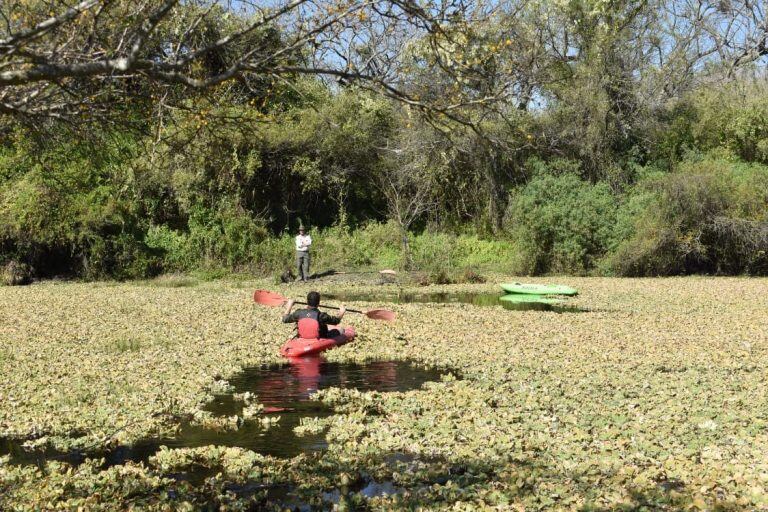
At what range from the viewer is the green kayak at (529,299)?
18.1 m

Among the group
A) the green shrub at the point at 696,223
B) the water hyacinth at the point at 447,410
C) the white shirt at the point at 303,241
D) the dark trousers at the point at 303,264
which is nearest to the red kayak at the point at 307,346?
the water hyacinth at the point at 447,410

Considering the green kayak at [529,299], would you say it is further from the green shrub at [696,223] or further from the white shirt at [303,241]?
the white shirt at [303,241]

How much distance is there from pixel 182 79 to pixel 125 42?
80cm

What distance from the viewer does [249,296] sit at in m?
18.5

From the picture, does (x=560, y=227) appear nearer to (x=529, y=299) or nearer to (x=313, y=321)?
(x=529, y=299)

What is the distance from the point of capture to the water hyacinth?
18.6 ft

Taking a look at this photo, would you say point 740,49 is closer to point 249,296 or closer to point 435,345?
point 249,296

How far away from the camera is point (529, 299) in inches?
730

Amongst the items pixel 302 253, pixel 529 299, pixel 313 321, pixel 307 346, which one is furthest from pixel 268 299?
pixel 302 253

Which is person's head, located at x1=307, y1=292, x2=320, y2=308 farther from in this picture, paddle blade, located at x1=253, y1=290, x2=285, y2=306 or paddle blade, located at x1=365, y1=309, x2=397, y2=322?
paddle blade, located at x1=253, y1=290, x2=285, y2=306

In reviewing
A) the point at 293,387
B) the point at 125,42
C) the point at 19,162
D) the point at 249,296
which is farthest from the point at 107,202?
the point at 125,42

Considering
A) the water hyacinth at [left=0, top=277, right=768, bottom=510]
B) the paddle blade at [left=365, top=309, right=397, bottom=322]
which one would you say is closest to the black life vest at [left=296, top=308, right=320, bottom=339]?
the water hyacinth at [left=0, top=277, right=768, bottom=510]

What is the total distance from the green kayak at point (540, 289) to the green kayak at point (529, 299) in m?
0.12

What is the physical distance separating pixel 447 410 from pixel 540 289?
11.5 metres
